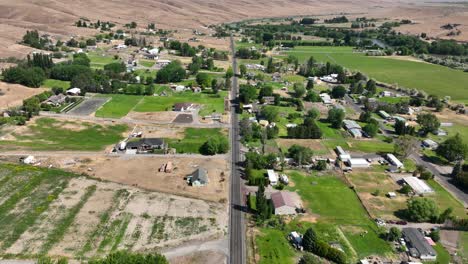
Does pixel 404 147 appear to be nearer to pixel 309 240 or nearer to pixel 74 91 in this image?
pixel 309 240

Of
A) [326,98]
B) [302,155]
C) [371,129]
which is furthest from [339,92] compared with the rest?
[302,155]

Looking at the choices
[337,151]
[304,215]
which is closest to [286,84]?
[337,151]

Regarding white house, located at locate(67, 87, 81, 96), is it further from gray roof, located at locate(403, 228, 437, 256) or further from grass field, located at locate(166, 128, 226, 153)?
gray roof, located at locate(403, 228, 437, 256)

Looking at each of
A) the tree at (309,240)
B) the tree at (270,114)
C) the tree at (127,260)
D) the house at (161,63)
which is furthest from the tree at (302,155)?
the house at (161,63)

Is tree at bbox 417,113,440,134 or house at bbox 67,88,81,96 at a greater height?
house at bbox 67,88,81,96

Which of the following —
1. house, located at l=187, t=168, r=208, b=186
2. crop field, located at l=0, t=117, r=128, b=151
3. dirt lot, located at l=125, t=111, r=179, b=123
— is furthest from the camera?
dirt lot, located at l=125, t=111, r=179, b=123

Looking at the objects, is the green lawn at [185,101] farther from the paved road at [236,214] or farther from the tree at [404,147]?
the tree at [404,147]

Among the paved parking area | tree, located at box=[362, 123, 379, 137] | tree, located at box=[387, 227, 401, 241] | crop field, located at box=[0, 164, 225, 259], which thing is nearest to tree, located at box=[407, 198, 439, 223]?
tree, located at box=[387, 227, 401, 241]
